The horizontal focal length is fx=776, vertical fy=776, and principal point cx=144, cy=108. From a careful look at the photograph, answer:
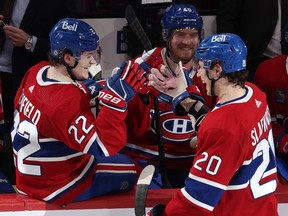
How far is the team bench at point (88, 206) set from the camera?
2.93m

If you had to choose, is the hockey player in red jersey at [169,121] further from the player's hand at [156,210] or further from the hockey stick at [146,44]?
the player's hand at [156,210]

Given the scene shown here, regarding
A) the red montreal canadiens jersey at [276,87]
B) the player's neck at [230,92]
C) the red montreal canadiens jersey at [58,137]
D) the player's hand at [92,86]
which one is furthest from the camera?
the red montreal canadiens jersey at [276,87]

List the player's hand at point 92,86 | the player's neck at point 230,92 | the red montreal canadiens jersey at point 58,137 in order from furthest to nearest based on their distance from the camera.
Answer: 1. the player's hand at point 92,86
2. the red montreal canadiens jersey at point 58,137
3. the player's neck at point 230,92

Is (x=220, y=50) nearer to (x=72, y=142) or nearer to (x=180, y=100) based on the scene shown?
(x=180, y=100)

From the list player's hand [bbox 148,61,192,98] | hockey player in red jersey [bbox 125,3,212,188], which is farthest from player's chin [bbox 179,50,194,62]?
player's hand [bbox 148,61,192,98]

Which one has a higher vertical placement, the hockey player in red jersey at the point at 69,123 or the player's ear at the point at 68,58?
the player's ear at the point at 68,58

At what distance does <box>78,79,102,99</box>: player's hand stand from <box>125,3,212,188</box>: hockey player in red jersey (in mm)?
288

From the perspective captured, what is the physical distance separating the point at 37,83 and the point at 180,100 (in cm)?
53

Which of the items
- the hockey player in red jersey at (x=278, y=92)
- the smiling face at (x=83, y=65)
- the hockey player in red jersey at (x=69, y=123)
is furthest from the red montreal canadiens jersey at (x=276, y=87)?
the smiling face at (x=83, y=65)

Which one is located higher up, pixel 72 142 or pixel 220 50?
pixel 220 50

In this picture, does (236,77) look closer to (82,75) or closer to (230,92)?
(230,92)

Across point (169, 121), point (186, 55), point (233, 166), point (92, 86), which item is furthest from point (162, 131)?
point (233, 166)

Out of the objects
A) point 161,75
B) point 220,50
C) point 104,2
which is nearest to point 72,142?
point 161,75

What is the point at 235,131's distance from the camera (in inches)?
93.8
